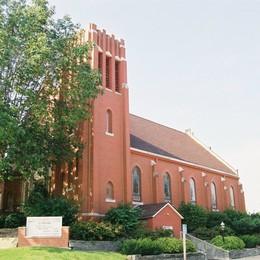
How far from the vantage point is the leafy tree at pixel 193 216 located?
33312mm

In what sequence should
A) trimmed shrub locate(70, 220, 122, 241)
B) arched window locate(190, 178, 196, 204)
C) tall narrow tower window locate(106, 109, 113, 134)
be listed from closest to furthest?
trimmed shrub locate(70, 220, 122, 241) → tall narrow tower window locate(106, 109, 113, 134) → arched window locate(190, 178, 196, 204)

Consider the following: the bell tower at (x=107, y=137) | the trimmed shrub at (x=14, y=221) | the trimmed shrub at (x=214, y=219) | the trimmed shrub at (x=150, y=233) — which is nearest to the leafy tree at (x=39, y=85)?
the bell tower at (x=107, y=137)

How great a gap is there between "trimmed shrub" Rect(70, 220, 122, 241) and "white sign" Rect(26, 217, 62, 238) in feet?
8.46

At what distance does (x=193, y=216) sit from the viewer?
33.5 meters

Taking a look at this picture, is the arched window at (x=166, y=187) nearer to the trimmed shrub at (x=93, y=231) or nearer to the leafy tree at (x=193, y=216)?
the leafy tree at (x=193, y=216)

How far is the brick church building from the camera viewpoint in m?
27.5

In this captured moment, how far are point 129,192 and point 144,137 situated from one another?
10027 millimetres

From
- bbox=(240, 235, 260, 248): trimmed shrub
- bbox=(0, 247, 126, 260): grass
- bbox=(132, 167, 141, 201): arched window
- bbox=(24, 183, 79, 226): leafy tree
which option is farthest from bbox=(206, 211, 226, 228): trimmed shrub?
bbox=(0, 247, 126, 260): grass

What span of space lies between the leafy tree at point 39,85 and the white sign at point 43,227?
3.86 meters

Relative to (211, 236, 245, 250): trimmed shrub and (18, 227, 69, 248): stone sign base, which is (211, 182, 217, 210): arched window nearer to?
(211, 236, 245, 250): trimmed shrub

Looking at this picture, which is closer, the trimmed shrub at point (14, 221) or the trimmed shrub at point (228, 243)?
the trimmed shrub at point (14, 221)

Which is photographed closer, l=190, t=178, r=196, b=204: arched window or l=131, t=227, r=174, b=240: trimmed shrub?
l=131, t=227, r=174, b=240: trimmed shrub

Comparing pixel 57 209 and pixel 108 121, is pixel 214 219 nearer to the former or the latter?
pixel 108 121

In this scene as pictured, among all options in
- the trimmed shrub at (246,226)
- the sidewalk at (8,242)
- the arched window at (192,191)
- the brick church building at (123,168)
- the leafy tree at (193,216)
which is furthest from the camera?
the arched window at (192,191)
